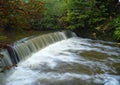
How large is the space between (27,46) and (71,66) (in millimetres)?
2701

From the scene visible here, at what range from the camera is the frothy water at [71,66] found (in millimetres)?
7602

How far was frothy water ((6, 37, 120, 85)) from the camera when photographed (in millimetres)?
7602

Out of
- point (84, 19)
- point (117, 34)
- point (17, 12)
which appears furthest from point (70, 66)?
point (84, 19)

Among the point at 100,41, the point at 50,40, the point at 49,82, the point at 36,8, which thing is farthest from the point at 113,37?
the point at 36,8

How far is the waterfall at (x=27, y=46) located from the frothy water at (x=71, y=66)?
280 mm

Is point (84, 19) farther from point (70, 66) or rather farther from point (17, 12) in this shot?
point (17, 12)

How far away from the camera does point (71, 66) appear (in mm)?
9141

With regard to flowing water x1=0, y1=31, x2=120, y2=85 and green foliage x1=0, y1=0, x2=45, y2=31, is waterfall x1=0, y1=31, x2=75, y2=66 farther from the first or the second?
green foliage x1=0, y1=0, x2=45, y2=31

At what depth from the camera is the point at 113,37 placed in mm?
13812

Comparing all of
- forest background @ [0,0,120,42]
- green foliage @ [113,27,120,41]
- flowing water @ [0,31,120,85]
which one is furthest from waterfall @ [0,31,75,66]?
green foliage @ [113,27,120,41]

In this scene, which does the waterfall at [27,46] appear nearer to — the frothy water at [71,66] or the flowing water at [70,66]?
the flowing water at [70,66]

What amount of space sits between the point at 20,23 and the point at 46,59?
15.5 ft

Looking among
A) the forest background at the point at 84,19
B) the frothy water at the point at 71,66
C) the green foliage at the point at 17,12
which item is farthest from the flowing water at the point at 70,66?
the green foliage at the point at 17,12

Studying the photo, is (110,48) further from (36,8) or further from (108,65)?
(36,8)
